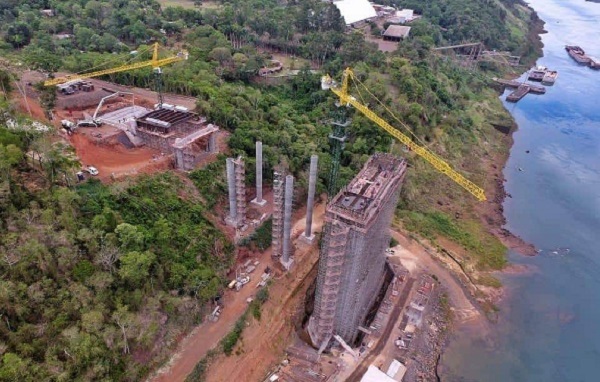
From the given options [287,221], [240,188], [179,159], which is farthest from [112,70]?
[287,221]

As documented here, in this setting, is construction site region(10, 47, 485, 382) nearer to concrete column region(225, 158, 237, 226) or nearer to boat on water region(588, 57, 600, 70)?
concrete column region(225, 158, 237, 226)

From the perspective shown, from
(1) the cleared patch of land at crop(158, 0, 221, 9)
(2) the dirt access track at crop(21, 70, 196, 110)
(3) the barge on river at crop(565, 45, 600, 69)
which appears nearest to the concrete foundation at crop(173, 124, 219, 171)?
(2) the dirt access track at crop(21, 70, 196, 110)

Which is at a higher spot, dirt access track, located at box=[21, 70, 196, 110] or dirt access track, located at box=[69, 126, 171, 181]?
dirt access track, located at box=[21, 70, 196, 110]

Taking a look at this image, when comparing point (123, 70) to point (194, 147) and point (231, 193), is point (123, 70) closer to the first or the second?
point (194, 147)

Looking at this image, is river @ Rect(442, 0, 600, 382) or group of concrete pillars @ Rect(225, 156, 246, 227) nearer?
river @ Rect(442, 0, 600, 382)

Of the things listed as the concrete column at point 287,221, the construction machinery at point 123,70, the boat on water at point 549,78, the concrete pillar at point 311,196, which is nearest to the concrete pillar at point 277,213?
the concrete column at point 287,221

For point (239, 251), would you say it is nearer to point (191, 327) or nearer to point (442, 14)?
point (191, 327)

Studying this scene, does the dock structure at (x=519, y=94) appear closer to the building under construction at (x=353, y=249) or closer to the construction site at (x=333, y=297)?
the construction site at (x=333, y=297)
